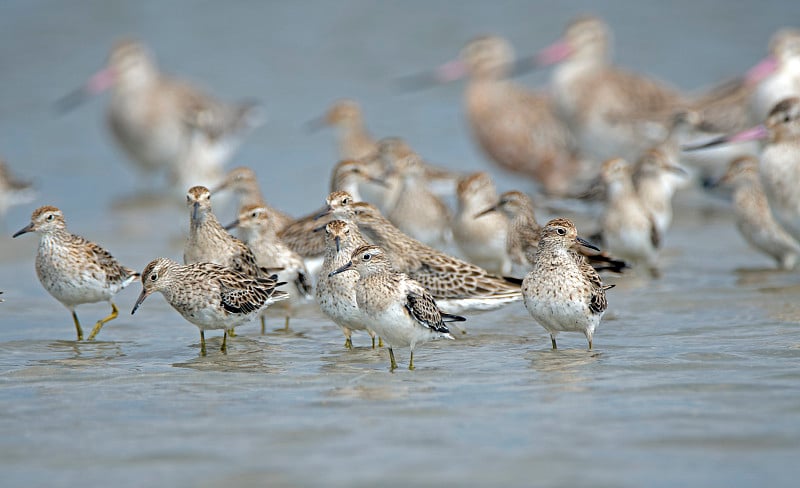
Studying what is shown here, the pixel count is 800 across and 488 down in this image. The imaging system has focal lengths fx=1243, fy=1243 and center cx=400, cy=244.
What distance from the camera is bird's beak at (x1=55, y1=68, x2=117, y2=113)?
64.7 ft

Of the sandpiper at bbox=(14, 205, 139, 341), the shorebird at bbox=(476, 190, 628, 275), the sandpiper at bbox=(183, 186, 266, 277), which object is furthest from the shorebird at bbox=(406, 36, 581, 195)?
the sandpiper at bbox=(14, 205, 139, 341)

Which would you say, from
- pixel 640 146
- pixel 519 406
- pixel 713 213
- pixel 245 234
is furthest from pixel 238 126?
pixel 519 406

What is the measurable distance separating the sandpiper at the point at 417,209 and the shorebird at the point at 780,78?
4395 mm

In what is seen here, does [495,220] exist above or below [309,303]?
above

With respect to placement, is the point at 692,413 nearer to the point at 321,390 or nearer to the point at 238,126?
the point at 321,390

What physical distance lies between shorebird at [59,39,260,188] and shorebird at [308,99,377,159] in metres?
2.45

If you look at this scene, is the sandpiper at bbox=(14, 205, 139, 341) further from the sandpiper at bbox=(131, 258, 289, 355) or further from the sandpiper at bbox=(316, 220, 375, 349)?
the sandpiper at bbox=(316, 220, 375, 349)

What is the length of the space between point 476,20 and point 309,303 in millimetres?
15333

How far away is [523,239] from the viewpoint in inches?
408

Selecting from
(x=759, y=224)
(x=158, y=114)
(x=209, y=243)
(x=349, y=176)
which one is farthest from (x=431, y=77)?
(x=209, y=243)

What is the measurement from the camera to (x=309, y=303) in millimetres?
10797

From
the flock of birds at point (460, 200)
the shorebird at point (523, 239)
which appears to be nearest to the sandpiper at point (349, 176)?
the flock of birds at point (460, 200)

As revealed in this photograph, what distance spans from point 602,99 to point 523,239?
7.17m

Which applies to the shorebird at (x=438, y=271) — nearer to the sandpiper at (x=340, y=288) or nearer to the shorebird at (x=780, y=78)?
the sandpiper at (x=340, y=288)
